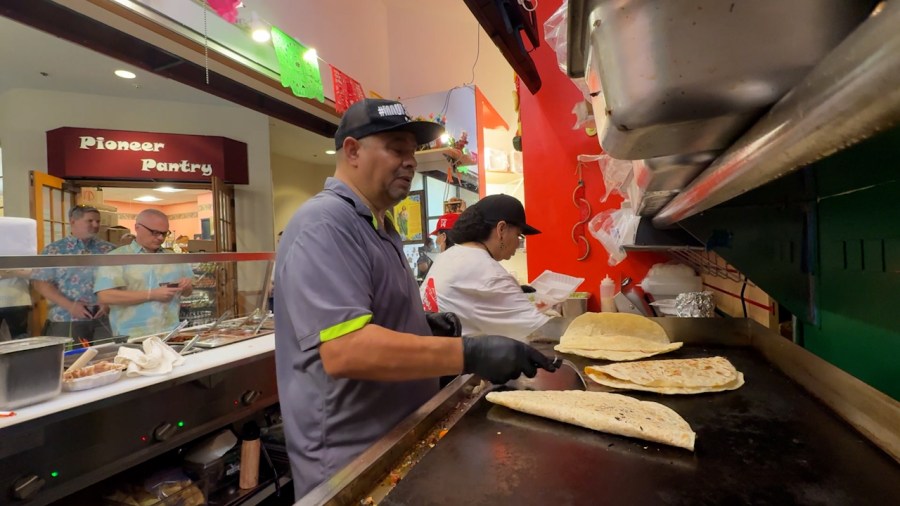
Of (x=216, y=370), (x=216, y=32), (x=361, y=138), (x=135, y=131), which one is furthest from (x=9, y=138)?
(x=361, y=138)

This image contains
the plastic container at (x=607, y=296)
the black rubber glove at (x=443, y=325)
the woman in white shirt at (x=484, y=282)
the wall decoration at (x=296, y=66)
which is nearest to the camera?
the black rubber glove at (x=443, y=325)

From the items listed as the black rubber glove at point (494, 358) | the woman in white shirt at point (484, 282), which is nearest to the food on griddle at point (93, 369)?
the woman in white shirt at point (484, 282)

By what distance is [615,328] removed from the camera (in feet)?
6.13

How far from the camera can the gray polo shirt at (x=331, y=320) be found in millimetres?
1016

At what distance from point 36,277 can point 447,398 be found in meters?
1.67

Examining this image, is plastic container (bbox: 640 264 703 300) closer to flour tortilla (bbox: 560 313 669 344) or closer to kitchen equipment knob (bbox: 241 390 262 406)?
flour tortilla (bbox: 560 313 669 344)

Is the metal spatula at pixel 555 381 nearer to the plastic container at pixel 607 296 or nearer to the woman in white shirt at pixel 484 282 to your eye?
the woman in white shirt at pixel 484 282

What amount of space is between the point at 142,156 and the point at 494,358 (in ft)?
19.3

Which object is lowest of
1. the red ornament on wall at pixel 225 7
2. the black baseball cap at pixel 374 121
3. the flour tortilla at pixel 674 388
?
the flour tortilla at pixel 674 388

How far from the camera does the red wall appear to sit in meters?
3.04

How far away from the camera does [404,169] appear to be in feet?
4.50

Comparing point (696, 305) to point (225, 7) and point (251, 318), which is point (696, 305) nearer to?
point (251, 318)

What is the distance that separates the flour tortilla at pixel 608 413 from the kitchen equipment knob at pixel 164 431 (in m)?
1.45

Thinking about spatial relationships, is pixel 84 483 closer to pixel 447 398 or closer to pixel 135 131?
pixel 447 398
